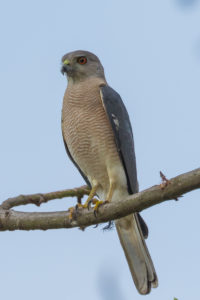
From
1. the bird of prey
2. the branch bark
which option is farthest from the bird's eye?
the branch bark

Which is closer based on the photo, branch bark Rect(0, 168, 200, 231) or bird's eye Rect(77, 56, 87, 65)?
branch bark Rect(0, 168, 200, 231)

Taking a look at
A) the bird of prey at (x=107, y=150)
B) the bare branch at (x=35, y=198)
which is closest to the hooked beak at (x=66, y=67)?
the bird of prey at (x=107, y=150)

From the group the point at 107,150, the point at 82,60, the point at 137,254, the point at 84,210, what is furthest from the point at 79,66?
the point at 84,210

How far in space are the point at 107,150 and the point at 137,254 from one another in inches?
50.2

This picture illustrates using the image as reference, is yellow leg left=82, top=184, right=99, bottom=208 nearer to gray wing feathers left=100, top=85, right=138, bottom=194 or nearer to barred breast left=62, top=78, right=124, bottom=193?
barred breast left=62, top=78, right=124, bottom=193

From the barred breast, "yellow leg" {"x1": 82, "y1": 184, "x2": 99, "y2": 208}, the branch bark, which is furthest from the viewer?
the barred breast

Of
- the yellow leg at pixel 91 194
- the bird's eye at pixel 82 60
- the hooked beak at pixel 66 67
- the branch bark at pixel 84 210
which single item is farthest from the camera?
the bird's eye at pixel 82 60

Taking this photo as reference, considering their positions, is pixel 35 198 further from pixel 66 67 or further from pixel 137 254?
pixel 66 67

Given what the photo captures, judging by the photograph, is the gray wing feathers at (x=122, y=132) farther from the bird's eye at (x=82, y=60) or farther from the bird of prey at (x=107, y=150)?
the bird's eye at (x=82, y=60)

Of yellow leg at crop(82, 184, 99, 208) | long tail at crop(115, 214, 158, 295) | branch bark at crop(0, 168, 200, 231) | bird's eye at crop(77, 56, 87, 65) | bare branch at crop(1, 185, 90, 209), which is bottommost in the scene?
long tail at crop(115, 214, 158, 295)

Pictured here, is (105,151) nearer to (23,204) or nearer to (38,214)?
(23,204)

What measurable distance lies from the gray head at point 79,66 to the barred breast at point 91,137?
516 millimetres

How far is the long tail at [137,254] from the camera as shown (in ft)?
18.4

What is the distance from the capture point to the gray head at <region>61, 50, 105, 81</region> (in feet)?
23.0
